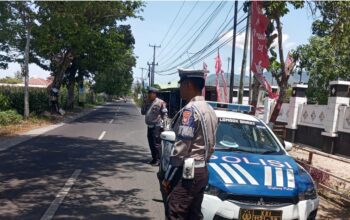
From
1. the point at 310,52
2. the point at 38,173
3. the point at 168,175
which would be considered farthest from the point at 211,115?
the point at 310,52

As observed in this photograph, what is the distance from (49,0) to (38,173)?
37.0ft

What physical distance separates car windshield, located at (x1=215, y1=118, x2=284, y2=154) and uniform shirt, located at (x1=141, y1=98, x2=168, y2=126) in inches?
167

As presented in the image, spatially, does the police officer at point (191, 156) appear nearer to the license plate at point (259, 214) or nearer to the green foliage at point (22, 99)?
the license plate at point (259, 214)

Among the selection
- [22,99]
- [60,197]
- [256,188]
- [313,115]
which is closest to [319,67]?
[313,115]

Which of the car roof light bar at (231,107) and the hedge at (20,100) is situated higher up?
the car roof light bar at (231,107)

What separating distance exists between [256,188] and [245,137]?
1.78 metres

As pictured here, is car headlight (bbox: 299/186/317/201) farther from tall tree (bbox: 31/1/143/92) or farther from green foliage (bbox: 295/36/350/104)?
green foliage (bbox: 295/36/350/104)

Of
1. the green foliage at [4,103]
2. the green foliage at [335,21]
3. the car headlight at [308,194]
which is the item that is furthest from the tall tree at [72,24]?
the car headlight at [308,194]

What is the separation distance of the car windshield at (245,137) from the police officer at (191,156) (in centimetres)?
217

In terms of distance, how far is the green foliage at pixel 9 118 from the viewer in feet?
64.7

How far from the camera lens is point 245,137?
679cm

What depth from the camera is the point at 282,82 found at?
440 inches

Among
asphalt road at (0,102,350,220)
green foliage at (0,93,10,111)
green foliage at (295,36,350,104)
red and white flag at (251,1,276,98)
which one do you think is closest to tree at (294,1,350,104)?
green foliage at (295,36,350,104)

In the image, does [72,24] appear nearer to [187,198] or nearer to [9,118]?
[9,118]
